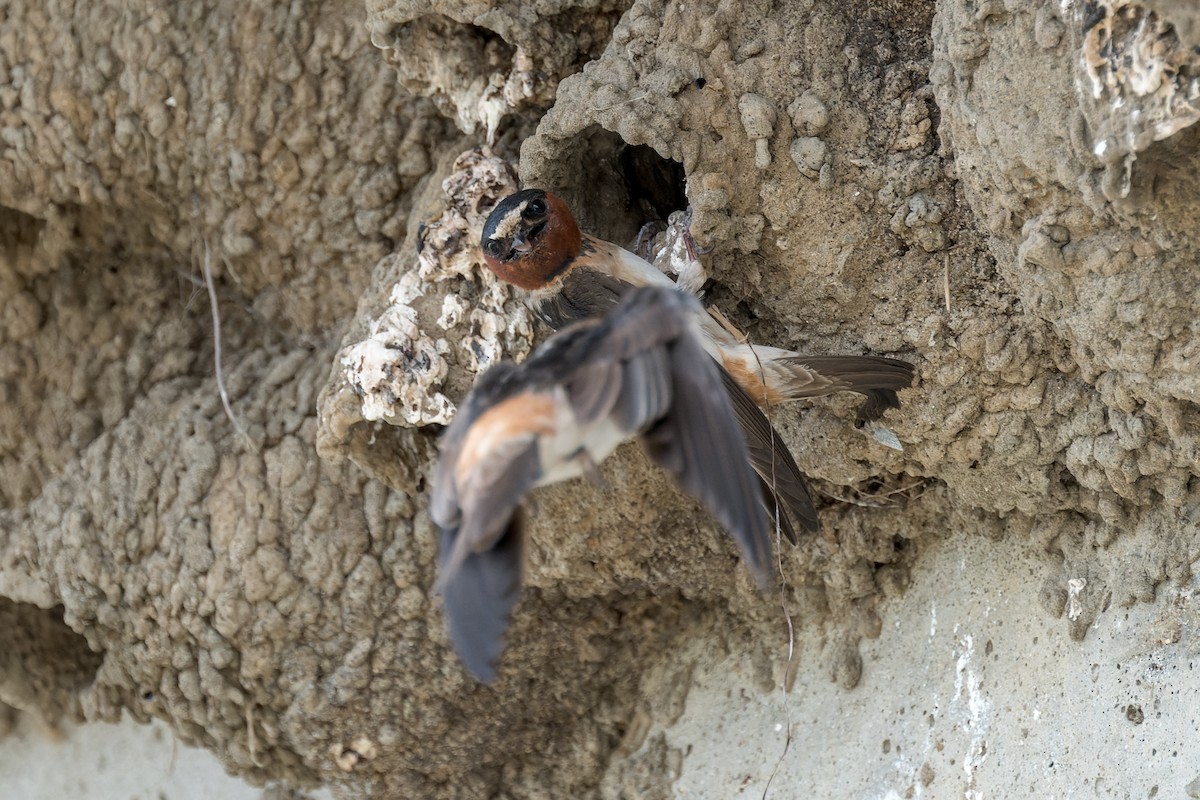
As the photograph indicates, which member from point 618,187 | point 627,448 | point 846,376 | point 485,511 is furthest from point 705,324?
point 485,511

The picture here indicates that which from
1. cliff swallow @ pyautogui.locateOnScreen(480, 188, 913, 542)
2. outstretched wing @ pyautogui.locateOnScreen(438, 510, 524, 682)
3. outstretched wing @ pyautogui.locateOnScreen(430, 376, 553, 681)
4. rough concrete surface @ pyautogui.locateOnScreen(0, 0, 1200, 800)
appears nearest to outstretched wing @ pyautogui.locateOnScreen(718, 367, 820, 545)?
cliff swallow @ pyautogui.locateOnScreen(480, 188, 913, 542)

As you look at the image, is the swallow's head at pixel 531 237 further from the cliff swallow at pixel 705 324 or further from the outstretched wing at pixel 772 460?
the outstretched wing at pixel 772 460

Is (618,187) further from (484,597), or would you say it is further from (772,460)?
(484,597)

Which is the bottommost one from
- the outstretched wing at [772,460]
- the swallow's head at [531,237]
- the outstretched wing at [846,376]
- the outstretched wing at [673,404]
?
the outstretched wing at [772,460]

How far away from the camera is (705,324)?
3166 mm

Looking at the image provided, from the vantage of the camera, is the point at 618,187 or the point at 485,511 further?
the point at 618,187

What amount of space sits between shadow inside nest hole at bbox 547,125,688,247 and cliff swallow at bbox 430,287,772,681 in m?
1.15

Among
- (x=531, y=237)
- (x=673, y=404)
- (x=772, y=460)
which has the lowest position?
(x=772, y=460)

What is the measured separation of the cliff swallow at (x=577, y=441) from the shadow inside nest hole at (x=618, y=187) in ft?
3.76

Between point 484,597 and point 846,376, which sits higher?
point 846,376

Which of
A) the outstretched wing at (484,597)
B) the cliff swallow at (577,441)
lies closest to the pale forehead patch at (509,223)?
the cliff swallow at (577,441)

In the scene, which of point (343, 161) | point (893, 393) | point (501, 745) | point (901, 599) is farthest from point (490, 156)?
point (501, 745)

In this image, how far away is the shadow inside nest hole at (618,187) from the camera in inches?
141

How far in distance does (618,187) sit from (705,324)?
70 centimetres
